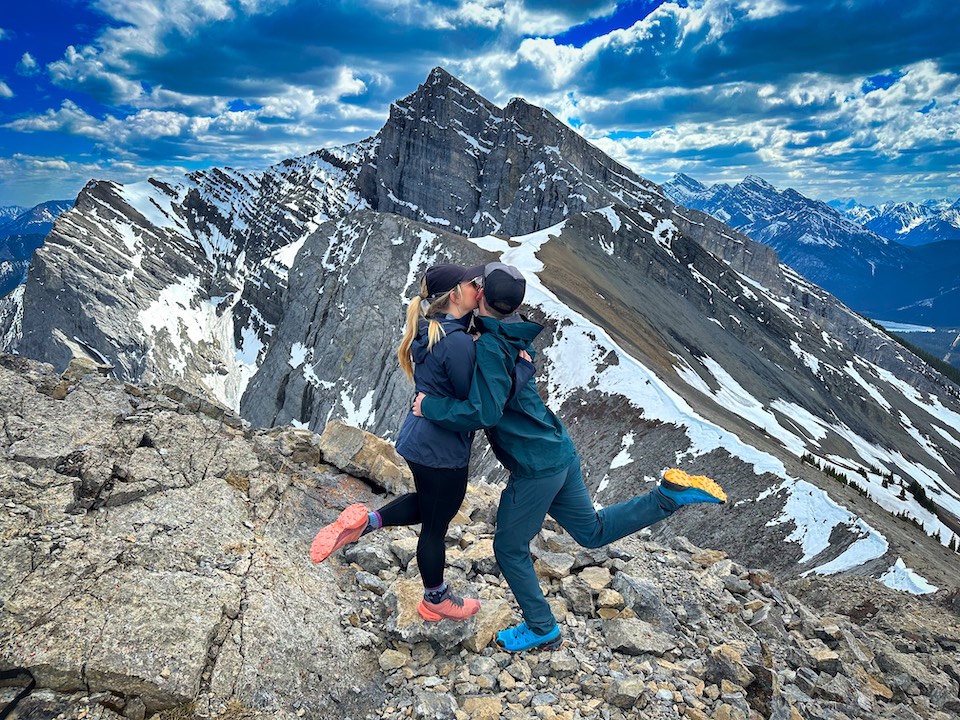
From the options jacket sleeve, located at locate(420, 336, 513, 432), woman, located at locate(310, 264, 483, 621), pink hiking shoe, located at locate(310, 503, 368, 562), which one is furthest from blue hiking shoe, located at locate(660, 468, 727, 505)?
pink hiking shoe, located at locate(310, 503, 368, 562)

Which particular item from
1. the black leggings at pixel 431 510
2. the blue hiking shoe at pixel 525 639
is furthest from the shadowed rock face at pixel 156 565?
the blue hiking shoe at pixel 525 639

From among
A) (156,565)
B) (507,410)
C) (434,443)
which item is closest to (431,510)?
(434,443)

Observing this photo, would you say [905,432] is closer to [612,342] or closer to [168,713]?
[612,342]

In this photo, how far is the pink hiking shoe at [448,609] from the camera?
257 inches

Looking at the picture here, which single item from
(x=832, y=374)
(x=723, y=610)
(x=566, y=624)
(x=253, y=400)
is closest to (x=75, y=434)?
(x=566, y=624)

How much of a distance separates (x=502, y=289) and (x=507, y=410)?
1.38 metres

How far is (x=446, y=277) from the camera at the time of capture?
254 inches

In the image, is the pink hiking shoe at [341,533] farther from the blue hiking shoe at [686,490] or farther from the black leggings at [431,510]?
the blue hiking shoe at [686,490]

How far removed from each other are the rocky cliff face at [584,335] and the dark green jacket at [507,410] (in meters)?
17.8

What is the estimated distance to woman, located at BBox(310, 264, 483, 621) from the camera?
238 inches

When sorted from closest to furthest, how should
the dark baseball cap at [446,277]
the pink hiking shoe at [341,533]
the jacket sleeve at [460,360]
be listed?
the jacket sleeve at [460,360] < the dark baseball cap at [446,277] < the pink hiking shoe at [341,533]

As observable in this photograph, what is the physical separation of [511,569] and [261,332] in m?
153

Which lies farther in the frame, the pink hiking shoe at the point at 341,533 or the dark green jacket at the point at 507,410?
the pink hiking shoe at the point at 341,533

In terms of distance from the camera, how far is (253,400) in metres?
96.4
